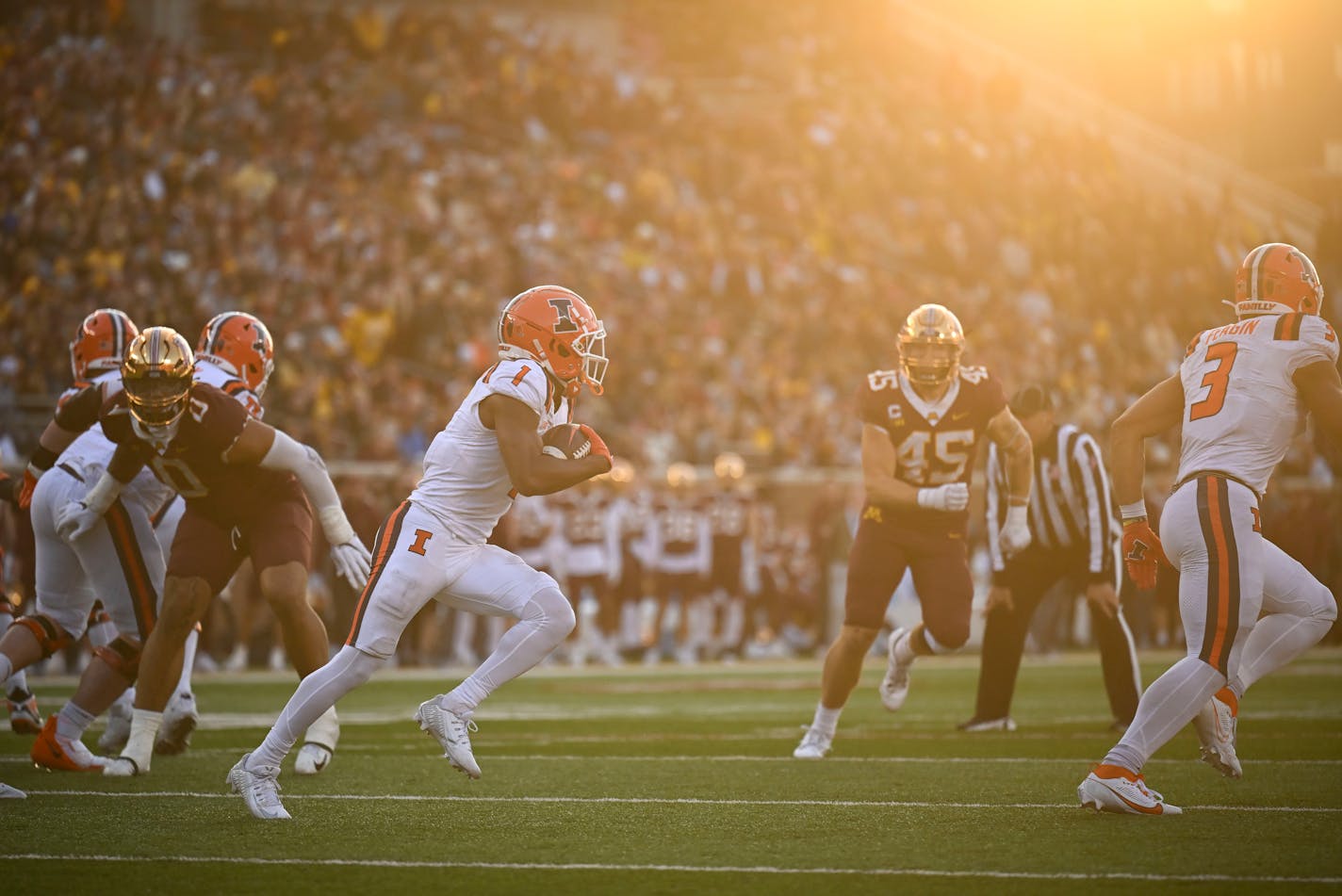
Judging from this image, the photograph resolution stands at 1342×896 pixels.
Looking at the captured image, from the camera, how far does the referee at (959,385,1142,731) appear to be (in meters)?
8.83

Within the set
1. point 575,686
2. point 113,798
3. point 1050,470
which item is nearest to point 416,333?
point 575,686

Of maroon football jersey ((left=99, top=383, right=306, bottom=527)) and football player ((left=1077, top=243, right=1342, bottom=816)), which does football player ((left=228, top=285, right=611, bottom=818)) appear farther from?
football player ((left=1077, top=243, right=1342, bottom=816))

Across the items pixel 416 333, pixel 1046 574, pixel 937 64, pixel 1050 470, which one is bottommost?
Answer: pixel 1046 574

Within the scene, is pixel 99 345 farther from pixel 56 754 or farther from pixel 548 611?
pixel 548 611

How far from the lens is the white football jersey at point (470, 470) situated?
5.86 metres

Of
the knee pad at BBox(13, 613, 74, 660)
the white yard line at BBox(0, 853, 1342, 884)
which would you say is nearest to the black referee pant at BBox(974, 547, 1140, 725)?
the white yard line at BBox(0, 853, 1342, 884)

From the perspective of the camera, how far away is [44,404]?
50.3 feet

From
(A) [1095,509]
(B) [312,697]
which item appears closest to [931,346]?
(A) [1095,509]

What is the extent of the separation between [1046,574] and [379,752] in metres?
3.65

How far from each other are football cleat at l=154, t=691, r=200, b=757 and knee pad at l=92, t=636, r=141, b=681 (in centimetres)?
39

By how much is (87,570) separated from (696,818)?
3261 millimetres

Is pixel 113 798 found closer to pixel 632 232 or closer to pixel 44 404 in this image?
pixel 44 404

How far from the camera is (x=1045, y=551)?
9055 millimetres

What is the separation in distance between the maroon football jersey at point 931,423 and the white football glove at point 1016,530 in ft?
1.32
